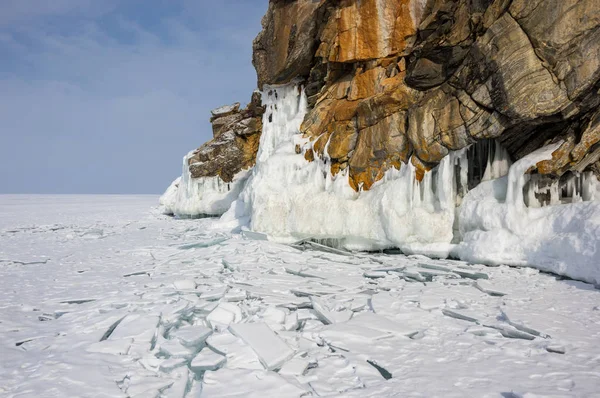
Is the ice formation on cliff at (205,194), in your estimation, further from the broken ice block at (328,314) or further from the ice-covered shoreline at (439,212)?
the broken ice block at (328,314)

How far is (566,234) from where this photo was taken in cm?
743

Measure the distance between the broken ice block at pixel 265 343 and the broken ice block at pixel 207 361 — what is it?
0.41m

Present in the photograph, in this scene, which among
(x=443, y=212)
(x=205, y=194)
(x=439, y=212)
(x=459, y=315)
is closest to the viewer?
(x=459, y=315)

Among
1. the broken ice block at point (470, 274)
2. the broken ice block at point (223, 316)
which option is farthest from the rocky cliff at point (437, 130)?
the broken ice block at point (223, 316)

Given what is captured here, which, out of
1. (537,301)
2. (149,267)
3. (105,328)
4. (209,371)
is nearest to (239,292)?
(105,328)

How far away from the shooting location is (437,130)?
10469 millimetres

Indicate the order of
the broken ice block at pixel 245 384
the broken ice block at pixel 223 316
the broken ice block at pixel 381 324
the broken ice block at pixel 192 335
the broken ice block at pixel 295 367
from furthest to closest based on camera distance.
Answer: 1. the broken ice block at pixel 223 316
2. the broken ice block at pixel 381 324
3. the broken ice block at pixel 192 335
4. the broken ice block at pixel 295 367
5. the broken ice block at pixel 245 384

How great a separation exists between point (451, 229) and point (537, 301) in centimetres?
447

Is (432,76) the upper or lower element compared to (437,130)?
upper

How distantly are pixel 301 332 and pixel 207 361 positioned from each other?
1344 mm

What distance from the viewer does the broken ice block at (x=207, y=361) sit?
383 centimetres

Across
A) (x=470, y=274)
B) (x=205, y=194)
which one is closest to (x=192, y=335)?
(x=470, y=274)

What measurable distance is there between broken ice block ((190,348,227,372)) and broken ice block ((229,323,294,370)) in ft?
1.34

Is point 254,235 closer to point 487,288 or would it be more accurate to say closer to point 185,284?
point 185,284
